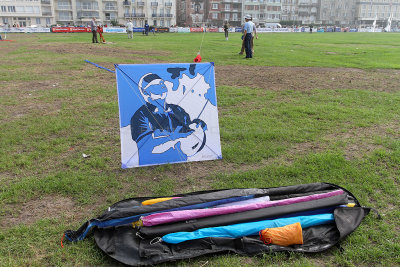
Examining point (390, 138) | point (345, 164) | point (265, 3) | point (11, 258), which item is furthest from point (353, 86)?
point (265, 3)

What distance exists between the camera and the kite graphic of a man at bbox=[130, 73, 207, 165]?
4254 mm

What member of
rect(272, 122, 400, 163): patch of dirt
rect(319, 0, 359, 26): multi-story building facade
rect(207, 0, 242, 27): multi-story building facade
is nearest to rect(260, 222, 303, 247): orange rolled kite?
rect(272, 122, 400, 163): patch of dirt

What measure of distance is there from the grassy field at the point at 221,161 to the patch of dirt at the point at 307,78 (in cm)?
14

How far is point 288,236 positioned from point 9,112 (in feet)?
20.9

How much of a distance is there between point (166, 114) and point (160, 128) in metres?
0.21

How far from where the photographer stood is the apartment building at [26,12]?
69.4 m

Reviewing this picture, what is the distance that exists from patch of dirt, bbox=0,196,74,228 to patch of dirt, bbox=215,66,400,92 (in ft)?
22.0

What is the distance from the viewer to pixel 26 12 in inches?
2820

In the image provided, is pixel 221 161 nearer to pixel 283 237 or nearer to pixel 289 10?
pixel 283 237

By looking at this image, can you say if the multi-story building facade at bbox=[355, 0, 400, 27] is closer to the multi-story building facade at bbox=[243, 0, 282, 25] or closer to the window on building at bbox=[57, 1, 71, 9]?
the multi-story building facade at bbox=[243, 0, 282, 25]

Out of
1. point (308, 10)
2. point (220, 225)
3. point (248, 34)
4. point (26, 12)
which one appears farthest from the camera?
point (308, 10)

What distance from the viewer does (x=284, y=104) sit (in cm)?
727

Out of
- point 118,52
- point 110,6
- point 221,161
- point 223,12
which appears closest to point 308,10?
point 223,12

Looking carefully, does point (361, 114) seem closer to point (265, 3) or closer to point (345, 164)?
point (345, 164)
